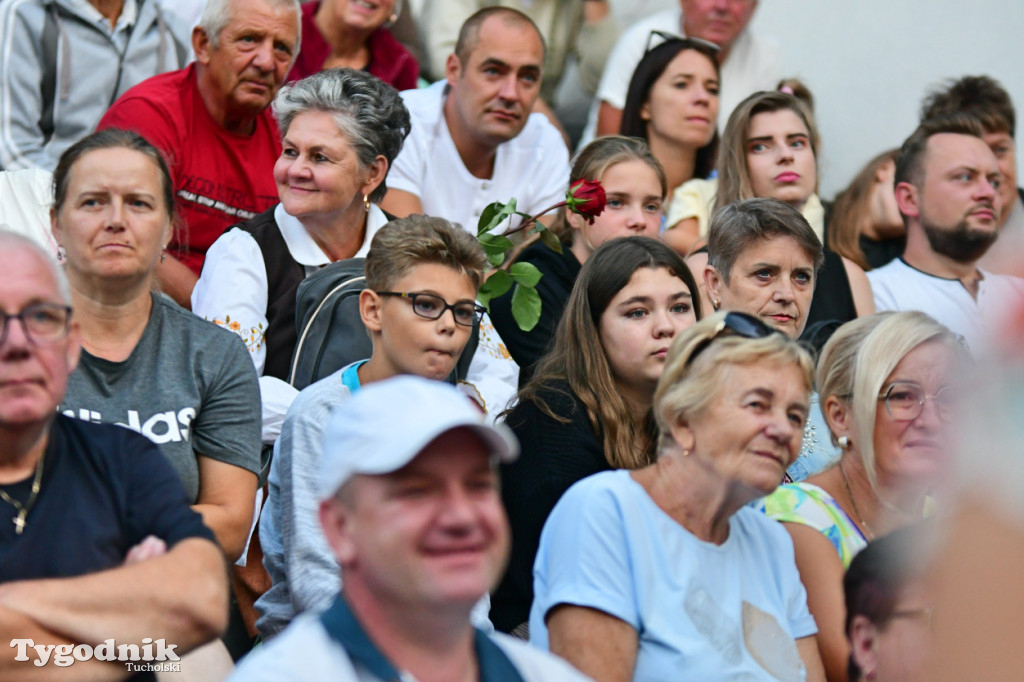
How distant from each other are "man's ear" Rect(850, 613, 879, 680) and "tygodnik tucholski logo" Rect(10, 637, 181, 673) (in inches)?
46.7

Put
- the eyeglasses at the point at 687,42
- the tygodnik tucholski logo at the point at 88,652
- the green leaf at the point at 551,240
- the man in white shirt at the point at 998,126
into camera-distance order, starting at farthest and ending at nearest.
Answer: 1. the man in white shirt at the point at 998,126
2. the eyeglasses at the point at 687,42
3. the green leaf at the point at 551,240
4. the tygodnik tucholski logo at the point at 88,652

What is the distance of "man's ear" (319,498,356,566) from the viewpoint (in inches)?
70.2

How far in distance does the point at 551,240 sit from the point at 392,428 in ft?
8.08

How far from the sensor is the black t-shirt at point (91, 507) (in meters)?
2.23

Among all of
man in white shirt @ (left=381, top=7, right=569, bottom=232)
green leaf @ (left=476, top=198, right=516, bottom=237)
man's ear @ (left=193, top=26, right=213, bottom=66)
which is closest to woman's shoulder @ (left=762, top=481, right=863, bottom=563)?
green leaf @ (left=476, top=198, right=516, bottom=237)

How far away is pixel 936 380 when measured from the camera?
317 centimetres

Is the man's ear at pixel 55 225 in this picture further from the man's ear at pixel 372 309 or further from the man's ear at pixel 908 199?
the man's ear at pixel 908 199

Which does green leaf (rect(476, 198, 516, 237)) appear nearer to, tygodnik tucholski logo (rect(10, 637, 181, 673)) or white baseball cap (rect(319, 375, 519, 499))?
tygodnik tucholski logo (rect(10, 637, 181, 673))

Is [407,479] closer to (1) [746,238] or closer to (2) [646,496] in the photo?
(2) [646,496]

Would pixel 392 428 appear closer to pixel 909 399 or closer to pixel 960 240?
pixel 909 399

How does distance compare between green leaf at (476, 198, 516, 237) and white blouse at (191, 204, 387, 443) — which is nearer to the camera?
white blouse at (191, 204, 387, 443)

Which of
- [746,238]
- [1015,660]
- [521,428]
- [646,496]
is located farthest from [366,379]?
[1015,660]

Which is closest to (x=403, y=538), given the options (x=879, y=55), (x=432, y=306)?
(x=432, y=306)

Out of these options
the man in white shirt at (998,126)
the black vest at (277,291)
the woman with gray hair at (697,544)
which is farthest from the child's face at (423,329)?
the man in white shirt at (998,126)
